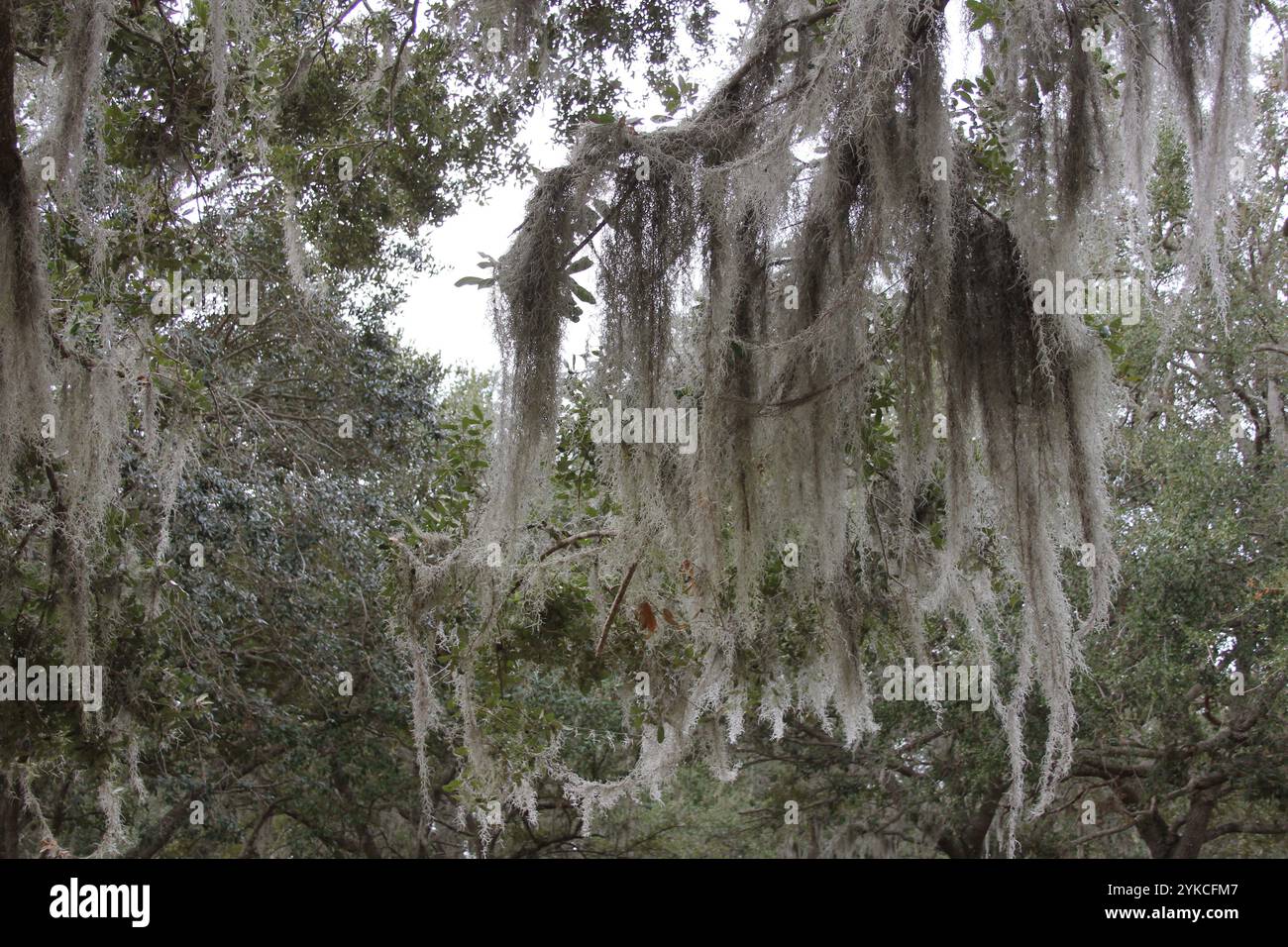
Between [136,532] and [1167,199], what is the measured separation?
6.16 m

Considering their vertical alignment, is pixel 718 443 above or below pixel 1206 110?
below

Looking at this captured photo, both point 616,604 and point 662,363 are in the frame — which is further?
point 616,604

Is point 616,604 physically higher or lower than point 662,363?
lower

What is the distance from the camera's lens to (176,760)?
690 cm

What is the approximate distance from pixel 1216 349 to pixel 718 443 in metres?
5.18

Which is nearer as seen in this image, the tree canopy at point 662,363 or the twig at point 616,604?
the tree canopy at point 662,363

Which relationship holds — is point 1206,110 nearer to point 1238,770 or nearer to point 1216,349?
point 1216,349

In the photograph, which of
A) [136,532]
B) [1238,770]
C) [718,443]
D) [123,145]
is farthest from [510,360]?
[1238,770]

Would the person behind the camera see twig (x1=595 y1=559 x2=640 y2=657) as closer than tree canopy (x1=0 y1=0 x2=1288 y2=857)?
No
